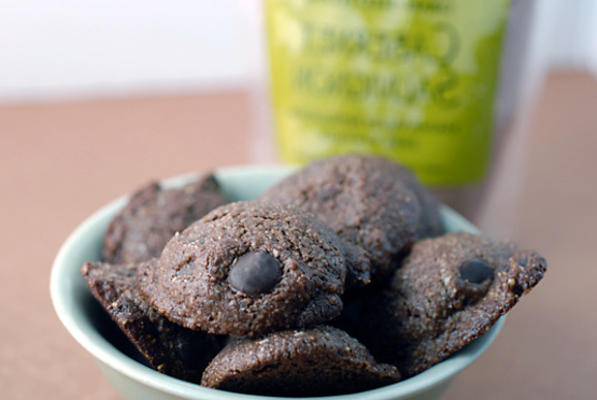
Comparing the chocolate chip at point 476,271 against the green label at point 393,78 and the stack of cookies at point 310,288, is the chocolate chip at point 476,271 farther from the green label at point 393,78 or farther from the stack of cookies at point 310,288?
the green label at point 393,78

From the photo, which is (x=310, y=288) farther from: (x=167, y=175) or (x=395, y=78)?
(x=167, y=175)

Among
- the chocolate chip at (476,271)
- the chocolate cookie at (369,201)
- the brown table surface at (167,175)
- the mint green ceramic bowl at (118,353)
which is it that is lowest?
the brown table surface at (167,175)

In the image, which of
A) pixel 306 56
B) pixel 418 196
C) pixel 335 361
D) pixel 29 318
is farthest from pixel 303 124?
pixel 335 361

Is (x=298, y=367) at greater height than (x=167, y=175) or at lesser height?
greater

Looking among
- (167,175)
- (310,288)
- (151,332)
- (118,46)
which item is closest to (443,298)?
Result: (310,288)

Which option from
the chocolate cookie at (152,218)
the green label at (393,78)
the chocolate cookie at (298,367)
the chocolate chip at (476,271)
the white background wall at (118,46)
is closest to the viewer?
the chocolate cookie at (298,367)

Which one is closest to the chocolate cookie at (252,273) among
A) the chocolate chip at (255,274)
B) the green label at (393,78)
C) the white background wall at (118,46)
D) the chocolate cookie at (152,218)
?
the chocolate chip at (255,274)

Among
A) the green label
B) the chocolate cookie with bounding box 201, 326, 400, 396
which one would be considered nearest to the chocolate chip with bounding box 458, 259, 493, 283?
the chocolate cookie with bounding box 201, 326, 400, 396
